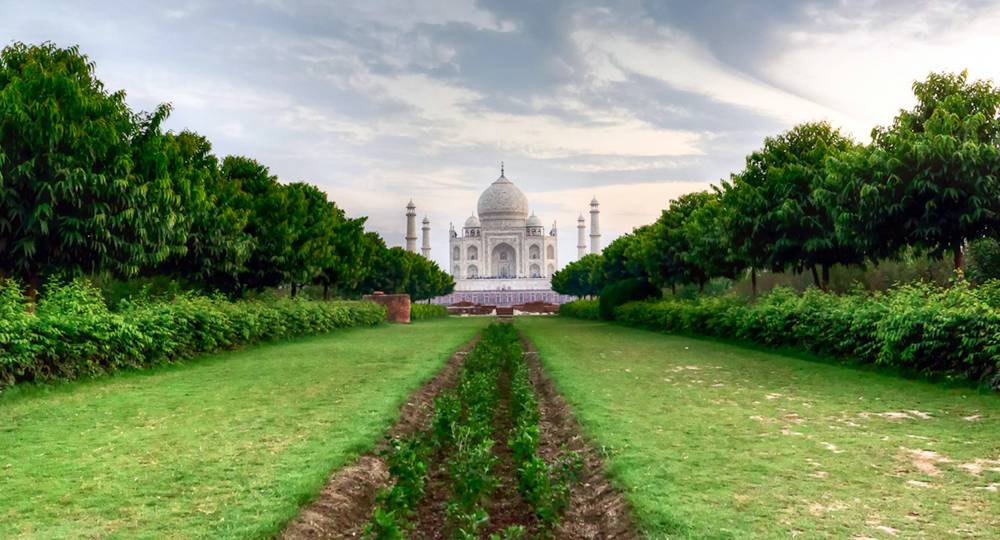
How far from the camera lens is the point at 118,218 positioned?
15492 mm

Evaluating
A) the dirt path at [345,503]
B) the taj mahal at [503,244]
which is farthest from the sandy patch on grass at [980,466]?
the taj mahal at [503,244]

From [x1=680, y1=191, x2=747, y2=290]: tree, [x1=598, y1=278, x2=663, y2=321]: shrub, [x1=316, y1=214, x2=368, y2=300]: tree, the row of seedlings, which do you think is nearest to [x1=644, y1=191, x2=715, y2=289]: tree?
[x1=680, y1=191, x2=747, y2=290]: tree

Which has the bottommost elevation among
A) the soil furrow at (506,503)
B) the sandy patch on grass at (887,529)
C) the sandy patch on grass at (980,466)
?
the soil furrow at (506,503)

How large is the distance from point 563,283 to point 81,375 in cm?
7454

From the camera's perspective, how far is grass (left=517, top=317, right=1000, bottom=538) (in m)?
5.45

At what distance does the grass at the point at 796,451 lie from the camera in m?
5.45

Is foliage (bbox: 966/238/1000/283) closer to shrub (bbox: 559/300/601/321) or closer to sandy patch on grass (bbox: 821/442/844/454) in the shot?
sandy patch on grass (bbox: 821/442/844/454)

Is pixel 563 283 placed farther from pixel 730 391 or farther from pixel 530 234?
pixel 730 391

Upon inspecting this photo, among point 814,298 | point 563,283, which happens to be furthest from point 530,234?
point 814,298

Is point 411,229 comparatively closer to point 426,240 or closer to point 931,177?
point 426,240

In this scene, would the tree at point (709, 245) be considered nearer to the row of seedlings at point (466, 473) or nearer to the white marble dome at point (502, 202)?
the row of seedlings at point (466, 473)

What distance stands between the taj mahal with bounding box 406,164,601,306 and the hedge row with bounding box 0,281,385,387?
333 feet

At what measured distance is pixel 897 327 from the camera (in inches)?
531

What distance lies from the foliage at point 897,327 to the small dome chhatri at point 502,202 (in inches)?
4107
